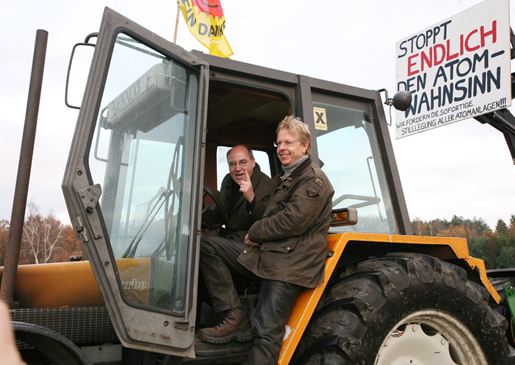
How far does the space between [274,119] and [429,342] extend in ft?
6.60

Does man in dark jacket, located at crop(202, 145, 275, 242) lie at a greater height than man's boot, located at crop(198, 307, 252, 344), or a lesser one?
greater

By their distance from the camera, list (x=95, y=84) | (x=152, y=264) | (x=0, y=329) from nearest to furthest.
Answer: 1. (x=0, y=329)
2. (x=95, y=84)
3. (x=152, y=264)

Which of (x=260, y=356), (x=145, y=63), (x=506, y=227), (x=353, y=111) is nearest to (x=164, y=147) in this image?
(x=145, y=63)

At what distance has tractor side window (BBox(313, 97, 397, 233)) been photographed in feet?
12.0

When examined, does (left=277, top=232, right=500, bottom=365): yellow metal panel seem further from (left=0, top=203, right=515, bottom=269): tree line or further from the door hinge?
(left=0, top=203, right=515, bottom=269): tree line

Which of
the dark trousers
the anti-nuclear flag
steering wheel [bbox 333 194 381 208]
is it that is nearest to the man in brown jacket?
the dark trousers

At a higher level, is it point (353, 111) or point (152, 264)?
point (353, 111)

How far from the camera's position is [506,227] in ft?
197

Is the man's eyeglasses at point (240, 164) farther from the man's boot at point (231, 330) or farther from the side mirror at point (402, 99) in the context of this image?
the side mirror at point (402, 99)

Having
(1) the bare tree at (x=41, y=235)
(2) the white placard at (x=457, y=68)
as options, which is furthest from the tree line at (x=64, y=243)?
(2) the white placard at (x=457, y=68)

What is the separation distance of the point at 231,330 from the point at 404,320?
99 centimetres

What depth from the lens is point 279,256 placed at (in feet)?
9.98

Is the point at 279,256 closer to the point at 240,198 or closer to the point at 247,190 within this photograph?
the point at 247,190

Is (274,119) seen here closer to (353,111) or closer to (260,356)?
(353,111)
